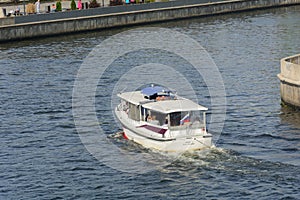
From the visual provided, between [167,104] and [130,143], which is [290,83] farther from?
[130,143]

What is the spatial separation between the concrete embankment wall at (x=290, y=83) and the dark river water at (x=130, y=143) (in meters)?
0.78

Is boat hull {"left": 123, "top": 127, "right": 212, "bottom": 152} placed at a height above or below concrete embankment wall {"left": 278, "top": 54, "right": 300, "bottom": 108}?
below

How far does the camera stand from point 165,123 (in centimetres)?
4897

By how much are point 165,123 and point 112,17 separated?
60.9 metres

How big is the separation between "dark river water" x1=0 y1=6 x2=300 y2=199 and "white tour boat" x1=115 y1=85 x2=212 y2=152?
2.29 feet

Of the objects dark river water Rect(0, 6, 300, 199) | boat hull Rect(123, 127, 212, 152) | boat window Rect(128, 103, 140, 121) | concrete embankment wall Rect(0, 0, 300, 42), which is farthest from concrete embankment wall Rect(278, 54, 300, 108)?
concrete embankment wall Rect(0, 0, 300, 42)

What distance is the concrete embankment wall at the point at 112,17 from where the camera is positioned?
97.8m

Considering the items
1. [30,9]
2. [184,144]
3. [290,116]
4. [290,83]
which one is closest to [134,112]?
[184,144]

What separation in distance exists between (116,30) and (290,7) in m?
37.8

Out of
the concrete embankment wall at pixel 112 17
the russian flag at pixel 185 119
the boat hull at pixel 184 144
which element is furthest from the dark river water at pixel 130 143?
the concrete embankment wall at pixel 112 17

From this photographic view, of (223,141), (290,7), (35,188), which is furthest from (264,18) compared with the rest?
(35,188)

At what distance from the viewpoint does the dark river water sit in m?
43.3

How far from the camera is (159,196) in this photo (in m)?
42.3

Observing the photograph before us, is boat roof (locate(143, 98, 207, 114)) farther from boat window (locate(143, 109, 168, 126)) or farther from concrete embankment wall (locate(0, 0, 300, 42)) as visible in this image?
concrete embankment wall (locate(0, 0, 300, 42))
